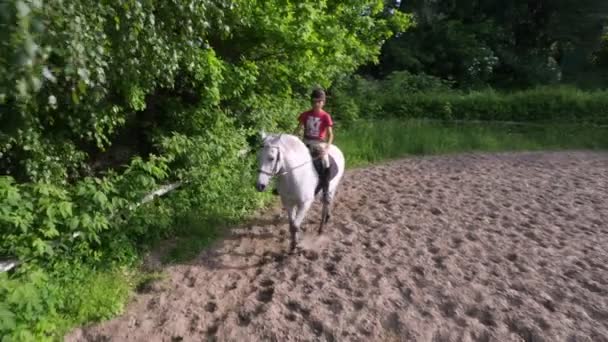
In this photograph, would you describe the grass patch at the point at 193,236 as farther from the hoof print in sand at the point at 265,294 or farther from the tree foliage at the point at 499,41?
the tree foliage at the point at 499,41

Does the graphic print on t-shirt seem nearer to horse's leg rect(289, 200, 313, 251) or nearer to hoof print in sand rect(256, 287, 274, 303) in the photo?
horse's leg rect(289, 200, 313, 251)

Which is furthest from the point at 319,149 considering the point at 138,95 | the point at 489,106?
the point at 489,106

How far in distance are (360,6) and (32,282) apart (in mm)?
6683

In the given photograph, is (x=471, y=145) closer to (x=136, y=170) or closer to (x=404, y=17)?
(x=404, y=17)

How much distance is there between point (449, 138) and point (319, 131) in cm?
801

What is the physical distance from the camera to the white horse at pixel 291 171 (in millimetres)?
4171

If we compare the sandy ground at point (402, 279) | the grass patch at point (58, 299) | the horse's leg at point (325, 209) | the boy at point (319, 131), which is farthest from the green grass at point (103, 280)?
the boy at point (319, 131)

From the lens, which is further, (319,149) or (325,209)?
(325,209)

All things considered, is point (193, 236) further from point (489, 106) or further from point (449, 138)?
point (489, 106)

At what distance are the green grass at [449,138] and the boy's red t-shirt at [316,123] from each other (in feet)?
15.3

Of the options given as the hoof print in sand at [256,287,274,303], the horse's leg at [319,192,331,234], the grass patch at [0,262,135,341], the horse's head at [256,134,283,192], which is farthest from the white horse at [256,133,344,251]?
the grass patch at [0,262,135,341]

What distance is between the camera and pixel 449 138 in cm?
1199

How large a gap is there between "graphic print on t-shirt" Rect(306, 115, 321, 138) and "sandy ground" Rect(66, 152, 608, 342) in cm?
138

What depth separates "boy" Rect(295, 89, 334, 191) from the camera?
511cm
